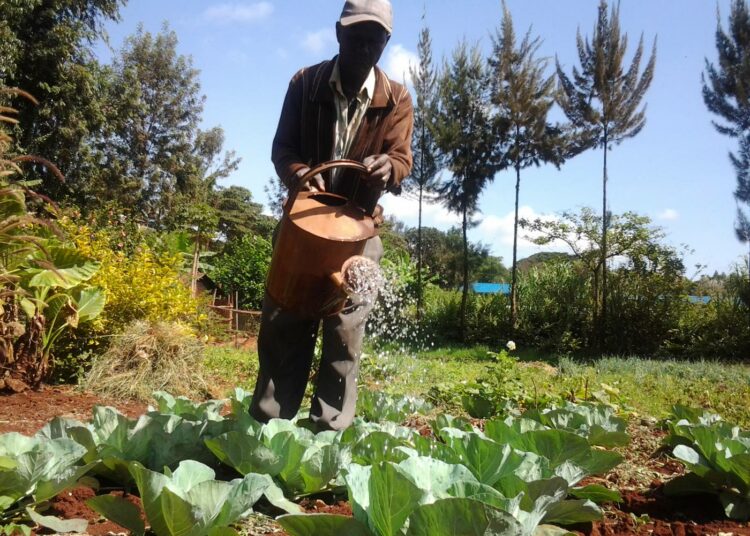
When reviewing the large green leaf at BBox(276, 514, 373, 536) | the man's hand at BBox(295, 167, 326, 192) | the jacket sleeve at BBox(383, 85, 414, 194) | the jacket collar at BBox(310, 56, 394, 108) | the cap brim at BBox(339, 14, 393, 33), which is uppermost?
the cap brim at BBox(339, 14, 393, 33)

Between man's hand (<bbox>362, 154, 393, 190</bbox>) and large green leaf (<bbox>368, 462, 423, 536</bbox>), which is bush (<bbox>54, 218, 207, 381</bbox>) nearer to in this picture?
man's hand (<bbox>362, 154, 393, 190</bbox>)

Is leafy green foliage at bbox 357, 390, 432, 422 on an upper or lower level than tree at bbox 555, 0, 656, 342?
lower

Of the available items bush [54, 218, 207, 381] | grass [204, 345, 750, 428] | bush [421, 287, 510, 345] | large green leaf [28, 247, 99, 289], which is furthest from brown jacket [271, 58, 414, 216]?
bush [421, 287, 510, 345]

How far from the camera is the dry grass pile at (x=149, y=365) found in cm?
513

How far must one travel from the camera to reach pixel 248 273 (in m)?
16.5

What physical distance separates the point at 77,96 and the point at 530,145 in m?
11.1

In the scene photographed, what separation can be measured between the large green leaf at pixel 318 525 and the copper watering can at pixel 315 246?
0.90 meters

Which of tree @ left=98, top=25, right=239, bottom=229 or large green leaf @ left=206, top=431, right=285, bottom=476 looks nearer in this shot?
large green leaf @ left=206, top=431, right=285, bottom=476

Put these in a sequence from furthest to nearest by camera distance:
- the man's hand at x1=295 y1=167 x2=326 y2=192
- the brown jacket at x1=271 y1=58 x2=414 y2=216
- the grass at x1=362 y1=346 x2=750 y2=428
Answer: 1. the grass at x1=362 y1=346 x2=750 y2=428
2. the brown jacket at x1=271 y1=58 x2=414 y2=216
3. the man's hand at x1=295 y1=167 x2=326 y2=192

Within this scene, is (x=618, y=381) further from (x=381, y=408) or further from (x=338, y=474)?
(x=338, y=474)

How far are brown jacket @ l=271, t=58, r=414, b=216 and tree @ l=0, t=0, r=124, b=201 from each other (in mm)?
11952

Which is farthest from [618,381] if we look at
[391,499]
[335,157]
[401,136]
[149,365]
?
[391,499]

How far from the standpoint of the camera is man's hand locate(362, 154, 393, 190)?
2.28 metres

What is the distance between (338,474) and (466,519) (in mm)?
663
